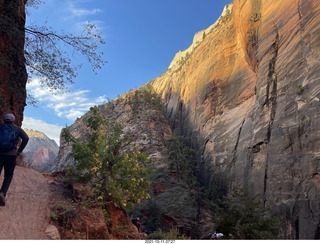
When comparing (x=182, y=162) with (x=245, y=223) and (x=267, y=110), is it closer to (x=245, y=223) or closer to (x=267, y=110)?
(x=267, y=110)

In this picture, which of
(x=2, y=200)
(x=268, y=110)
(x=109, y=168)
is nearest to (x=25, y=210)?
(x=2, y=200)

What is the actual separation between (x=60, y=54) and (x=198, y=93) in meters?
33.3

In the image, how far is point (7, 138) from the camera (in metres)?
5.64

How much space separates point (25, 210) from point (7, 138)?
206cm

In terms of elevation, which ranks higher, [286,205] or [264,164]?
[264,164]

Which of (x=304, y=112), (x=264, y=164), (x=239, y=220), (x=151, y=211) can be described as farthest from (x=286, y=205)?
(x=151, y=211)

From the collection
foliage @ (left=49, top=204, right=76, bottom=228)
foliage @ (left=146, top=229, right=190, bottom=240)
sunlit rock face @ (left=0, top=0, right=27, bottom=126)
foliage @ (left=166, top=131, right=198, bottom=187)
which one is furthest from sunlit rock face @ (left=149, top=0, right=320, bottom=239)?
sunlit rock face @ (left=0, top=0, right=27, bottom=126)

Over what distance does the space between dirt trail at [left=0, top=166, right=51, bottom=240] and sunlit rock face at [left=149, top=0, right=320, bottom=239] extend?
15.1 m

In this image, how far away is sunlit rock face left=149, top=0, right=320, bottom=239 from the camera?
54.0 ft

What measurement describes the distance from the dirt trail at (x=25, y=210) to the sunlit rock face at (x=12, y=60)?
3.19 m

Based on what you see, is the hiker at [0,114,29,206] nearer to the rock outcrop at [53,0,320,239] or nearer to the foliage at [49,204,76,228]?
the foliage at [49,204,76,228]

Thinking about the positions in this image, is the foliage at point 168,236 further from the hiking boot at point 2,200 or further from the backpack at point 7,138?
the backpack at point 7,138

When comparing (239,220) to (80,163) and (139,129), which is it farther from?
(139,129)

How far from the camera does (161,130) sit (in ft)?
153
